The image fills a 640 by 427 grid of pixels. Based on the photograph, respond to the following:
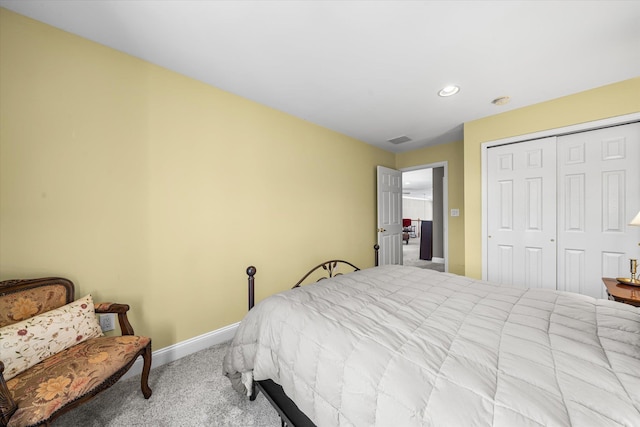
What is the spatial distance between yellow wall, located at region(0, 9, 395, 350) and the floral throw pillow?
0.29 m

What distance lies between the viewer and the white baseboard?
1841 millimetres

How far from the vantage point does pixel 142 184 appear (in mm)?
1914

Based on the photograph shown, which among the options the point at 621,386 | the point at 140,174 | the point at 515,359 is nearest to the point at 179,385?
the point at 140,174

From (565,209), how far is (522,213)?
0.37 meters

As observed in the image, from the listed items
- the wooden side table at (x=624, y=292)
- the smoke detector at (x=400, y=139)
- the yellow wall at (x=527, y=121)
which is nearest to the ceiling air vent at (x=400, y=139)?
the smoke detector at (x=400, y=139)

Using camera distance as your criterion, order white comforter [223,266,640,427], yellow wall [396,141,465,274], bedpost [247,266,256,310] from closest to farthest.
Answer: white comforter [223,266,640,427] < bedpost [247,266,256,310] < yellow wall [396,141,465,274]

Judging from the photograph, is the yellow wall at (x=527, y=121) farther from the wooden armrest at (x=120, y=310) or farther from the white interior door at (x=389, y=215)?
the wooden armrest at (x=120, y=310)

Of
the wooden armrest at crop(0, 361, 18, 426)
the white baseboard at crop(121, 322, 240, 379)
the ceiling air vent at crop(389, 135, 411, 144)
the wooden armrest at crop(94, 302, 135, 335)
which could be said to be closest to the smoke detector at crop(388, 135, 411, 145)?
the ceiling air vent at crop(389, 135, 411, 144)

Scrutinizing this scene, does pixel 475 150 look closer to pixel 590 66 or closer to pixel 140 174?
pixel 590 66

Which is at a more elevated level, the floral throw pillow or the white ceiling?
the white ceiling

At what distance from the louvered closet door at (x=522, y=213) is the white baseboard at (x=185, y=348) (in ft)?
10.7

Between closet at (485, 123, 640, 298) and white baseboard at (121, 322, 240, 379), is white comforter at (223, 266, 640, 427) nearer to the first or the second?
white baseboard at (121, 322, 240, 379)

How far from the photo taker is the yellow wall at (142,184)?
4.95 ft

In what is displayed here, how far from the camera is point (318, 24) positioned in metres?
1.58
